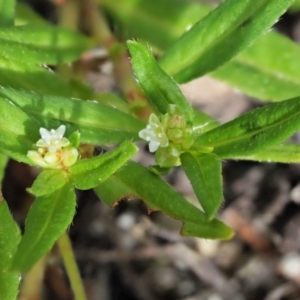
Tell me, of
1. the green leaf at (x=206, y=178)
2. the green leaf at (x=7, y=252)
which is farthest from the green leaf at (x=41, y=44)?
the green leaf at (x=206, y=178)

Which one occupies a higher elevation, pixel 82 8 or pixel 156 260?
pixel 82 8

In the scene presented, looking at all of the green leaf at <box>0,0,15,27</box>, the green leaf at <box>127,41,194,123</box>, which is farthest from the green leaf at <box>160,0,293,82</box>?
the green leaf at <box>0,0,15,27</box>

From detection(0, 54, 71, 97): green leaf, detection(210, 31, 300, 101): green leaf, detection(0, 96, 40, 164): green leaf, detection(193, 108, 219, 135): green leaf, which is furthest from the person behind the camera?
detection(210, 31, 300, 101): green leaf

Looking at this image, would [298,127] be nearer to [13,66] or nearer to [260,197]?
[13,66]

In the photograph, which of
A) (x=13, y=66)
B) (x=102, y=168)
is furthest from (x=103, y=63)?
A: (x=102, y=168)

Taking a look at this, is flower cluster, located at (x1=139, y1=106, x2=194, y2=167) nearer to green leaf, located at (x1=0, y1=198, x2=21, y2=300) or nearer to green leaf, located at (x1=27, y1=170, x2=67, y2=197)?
green leaf, located at (x1=27, y1=170, x2=67, y2=197)

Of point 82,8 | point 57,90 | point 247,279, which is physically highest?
point 82,8

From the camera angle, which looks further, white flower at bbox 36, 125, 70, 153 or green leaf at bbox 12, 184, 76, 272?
white flower at bbox 36, 125, 70, 153
